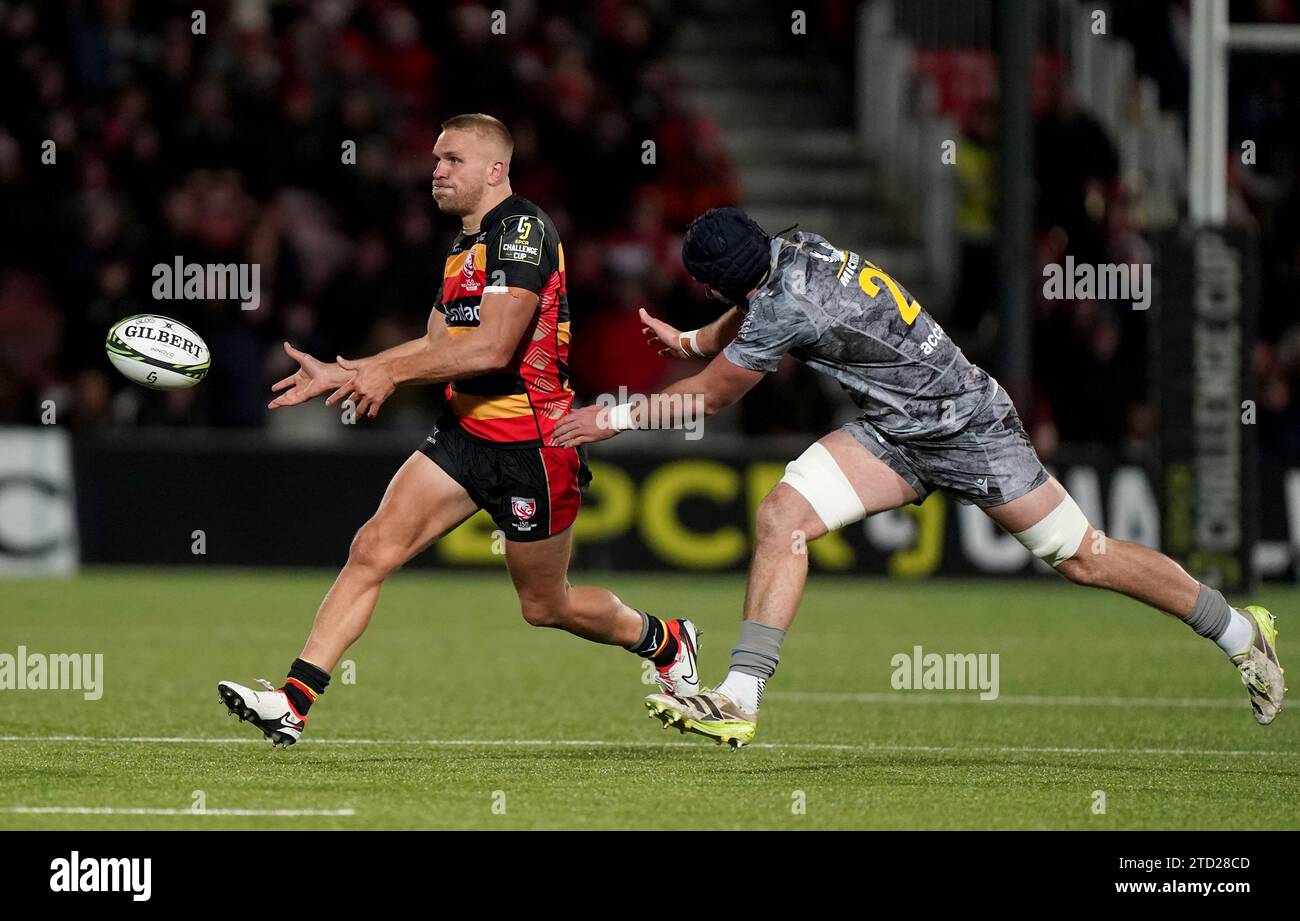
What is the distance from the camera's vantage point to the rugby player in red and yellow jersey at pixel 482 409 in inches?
323

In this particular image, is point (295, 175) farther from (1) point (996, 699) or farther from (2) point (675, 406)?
(2) point (675, 406)

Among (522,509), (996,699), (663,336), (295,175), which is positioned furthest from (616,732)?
(295,175)

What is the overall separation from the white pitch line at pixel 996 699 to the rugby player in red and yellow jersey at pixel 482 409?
89.7 inches

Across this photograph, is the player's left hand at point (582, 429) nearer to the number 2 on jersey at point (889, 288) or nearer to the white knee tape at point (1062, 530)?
the number 2 on jersey at point (889, 288)

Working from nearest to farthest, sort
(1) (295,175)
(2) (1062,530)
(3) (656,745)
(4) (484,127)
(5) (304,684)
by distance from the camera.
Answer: (5) (304,684), (2) (1062,530), (4) (484,127), (3) (656,745), (1) (295,175)

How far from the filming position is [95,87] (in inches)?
776

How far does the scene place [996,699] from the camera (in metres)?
10.8

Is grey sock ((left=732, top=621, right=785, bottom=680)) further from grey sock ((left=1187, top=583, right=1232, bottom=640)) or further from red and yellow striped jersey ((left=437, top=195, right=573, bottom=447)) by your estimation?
grey sock ((left=1187, top=583, right=1232, bottom=640))

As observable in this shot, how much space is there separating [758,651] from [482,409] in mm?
1424

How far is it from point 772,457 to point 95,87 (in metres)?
7.04

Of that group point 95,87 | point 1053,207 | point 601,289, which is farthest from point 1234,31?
point 95,87

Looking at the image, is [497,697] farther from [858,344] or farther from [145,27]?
[145,27]

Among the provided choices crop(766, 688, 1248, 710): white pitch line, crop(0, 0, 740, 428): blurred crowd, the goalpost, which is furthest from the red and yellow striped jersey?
crop(0, 0, 740, 428): blurred crowd
